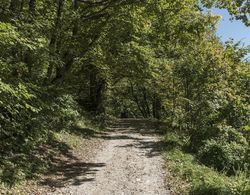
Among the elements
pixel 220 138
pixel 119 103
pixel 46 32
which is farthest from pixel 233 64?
pixel 119 103

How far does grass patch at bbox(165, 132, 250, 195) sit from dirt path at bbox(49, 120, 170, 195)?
0.42 meters

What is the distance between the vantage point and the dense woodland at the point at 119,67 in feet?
33.6

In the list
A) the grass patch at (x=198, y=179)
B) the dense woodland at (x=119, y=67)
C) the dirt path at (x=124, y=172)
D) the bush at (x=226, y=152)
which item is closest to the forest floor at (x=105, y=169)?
the dirt path at (x=124, y=172)

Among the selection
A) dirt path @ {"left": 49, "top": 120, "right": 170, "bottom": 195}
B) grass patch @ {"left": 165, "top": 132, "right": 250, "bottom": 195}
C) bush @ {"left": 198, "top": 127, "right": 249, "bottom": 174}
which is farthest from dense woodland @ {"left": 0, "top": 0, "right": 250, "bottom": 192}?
dirt path @ {"left": 49, "top": 120, "right": 170, "bottom": 195}

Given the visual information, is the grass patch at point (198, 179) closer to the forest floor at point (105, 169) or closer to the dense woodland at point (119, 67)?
the forest floor at point (105, 169)

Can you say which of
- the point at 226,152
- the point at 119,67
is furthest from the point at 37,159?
the point at 119,67

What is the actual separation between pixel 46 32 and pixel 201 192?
735 cm

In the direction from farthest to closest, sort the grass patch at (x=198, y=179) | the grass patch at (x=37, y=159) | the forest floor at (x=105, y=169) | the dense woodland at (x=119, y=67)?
the dense woodland at (x=119, y=67) → the forest floor at (x=105, y=169) → the grass patch at (x=37, y=159) → the grass patch at (x=198, y=179)

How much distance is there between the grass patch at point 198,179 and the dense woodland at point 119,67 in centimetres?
92

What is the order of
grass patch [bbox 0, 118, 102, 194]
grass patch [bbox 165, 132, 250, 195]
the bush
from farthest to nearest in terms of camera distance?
the bush
grass patch [bbox 0, 118, 102, 194]
grass patch [bbox 165, 132, 250, 195]

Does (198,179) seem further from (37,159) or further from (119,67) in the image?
(119,67)

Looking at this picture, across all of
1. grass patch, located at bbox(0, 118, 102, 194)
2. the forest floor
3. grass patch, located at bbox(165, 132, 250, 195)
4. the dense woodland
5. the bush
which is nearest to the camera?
grass patch, located at bbox(165, 132, 250, 195)

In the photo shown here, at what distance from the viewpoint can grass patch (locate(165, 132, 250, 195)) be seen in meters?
8.97

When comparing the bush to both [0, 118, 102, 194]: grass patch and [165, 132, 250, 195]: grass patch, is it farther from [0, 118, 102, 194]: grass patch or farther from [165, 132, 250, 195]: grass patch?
[0, 118, 102, 194]: grass patch
